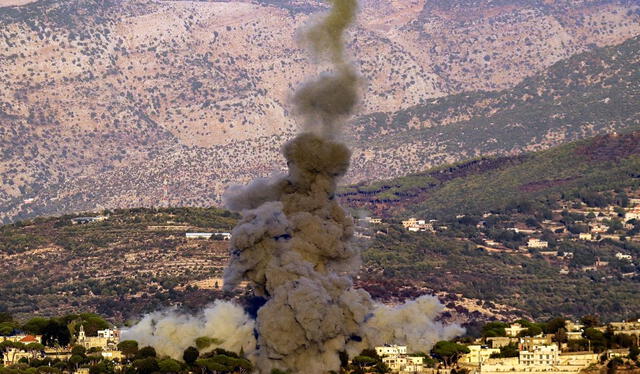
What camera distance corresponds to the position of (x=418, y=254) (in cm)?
19550

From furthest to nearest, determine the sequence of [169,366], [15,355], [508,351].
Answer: [15,355]
[508,351]
[169,366]

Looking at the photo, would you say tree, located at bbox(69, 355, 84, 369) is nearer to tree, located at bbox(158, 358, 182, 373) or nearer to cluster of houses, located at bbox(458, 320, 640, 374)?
tree, located at bbox(158, 358, 182, 373)

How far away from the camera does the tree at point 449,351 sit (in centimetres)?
11475

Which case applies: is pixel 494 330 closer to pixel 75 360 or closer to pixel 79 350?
pixel 79 350

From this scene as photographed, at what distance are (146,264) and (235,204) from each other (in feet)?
203

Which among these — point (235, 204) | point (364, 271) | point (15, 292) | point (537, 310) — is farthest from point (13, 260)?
point (235, 204)

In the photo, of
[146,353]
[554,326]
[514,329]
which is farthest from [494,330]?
[146,353]

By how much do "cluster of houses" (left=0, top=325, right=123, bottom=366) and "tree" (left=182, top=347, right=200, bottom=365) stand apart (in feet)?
15.4

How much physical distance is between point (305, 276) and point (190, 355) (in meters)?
8.00

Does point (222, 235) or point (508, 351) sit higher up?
point (222, 235)

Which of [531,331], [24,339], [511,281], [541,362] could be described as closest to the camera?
[541,362]

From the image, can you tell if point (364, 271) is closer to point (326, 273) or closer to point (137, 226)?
point (137, 226)

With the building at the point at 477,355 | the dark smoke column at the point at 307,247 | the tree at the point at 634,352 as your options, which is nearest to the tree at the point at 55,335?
the dark smoke column at the point at 307,247

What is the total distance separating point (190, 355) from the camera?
374ft
